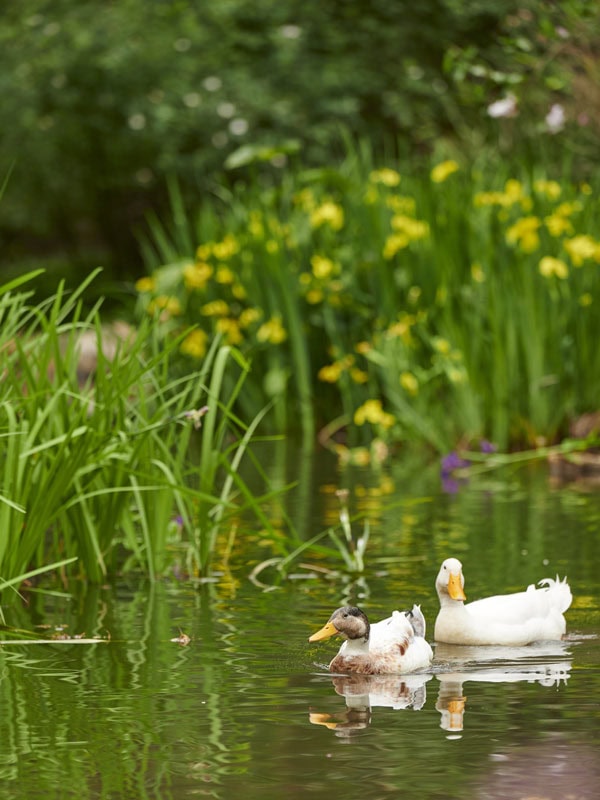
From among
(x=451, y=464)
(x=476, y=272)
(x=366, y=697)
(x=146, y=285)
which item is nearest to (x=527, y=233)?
(x=476, y=272)

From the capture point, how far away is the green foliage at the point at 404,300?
9805 millimetres

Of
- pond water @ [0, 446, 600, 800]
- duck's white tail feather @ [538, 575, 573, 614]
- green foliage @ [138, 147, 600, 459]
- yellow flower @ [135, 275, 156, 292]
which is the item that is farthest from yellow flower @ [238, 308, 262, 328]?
duck's white tail feather @ [538, 575, 573, 614]

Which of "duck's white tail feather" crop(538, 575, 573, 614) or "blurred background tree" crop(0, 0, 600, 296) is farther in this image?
"blurred background tree" crop(0, 0, 600, 296)

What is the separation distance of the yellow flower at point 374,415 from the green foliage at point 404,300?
12 mm

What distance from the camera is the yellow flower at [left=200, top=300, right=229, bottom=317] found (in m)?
12.1

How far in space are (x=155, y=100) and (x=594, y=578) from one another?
1616 centimetres

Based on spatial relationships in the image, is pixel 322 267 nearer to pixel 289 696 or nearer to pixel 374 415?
pixel 374 415

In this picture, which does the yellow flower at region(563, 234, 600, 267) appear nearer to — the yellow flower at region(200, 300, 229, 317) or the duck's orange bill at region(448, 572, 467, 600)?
the yellow flower at region(200, 300, 229, 317)

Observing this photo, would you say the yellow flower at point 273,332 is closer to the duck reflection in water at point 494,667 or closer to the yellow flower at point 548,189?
the yellow flower at point 548,189

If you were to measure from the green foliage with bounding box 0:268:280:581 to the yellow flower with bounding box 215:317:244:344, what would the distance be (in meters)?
5.69

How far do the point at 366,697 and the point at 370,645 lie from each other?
27cm

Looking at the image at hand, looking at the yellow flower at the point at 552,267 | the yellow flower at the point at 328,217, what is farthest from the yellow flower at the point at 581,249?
the yellow flower at the point at 328,217

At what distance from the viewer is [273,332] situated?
38.1 feet

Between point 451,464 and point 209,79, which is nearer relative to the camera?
point 451,464
